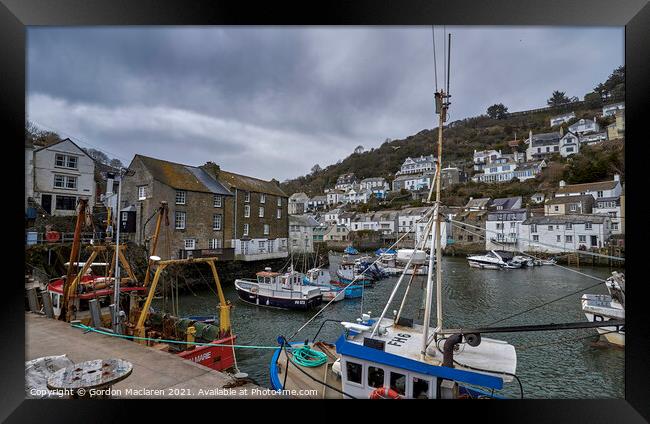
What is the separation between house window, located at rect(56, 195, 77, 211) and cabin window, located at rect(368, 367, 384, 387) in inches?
435

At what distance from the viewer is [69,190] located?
1018cm

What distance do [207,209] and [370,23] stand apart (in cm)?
1265

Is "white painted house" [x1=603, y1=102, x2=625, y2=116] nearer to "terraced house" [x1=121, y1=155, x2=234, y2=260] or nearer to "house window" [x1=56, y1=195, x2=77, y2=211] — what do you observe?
"terraced house" [x1=121, y1=155, x2=234, y2=260]

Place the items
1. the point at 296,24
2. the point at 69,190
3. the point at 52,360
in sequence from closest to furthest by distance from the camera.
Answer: the point at 296,24 → the point at 52,360 → the point at 69,190

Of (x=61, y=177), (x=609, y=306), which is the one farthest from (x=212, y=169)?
(x=609, y=306)

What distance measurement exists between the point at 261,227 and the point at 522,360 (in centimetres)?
1263

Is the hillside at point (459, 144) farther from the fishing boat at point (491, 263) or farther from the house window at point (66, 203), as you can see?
the house window at point (66, 203)

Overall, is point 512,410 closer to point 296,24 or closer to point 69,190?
point 296,24

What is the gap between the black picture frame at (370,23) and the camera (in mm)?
3170

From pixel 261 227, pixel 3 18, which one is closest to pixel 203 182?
pixel 261 227

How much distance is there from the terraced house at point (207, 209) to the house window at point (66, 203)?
7.50 ft

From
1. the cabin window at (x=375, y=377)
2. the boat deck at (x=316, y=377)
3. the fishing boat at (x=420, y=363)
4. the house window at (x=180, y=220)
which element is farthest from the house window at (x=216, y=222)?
the cabin window at (x=375, y=377)

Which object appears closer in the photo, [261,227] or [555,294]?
[555,294]

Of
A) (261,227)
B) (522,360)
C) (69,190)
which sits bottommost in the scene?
(522,360)
